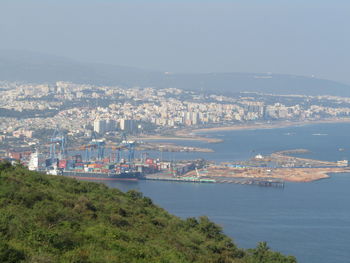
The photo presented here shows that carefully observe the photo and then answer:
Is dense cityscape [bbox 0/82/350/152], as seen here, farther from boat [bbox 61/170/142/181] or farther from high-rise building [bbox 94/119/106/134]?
boat [bbox 61/170/142/181]

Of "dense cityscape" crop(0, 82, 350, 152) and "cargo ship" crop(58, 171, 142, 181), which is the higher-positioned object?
"dense cityscape" crop(0, 82, 350, 152)

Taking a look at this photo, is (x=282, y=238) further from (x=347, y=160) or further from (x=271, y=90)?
(x=271, y=90)

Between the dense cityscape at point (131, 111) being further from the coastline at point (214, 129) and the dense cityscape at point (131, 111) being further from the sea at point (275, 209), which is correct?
the sea at point (275, 209)

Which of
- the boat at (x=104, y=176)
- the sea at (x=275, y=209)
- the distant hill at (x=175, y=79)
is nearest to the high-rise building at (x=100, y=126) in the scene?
the sea at (x=275, y=209)

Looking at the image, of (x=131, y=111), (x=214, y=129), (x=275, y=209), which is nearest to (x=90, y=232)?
(x=275, y=209)

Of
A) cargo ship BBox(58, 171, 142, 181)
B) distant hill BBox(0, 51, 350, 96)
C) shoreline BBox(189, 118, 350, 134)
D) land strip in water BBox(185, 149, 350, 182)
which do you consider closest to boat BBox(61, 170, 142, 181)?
cargo ship BBox(58, 171, 142, 181)

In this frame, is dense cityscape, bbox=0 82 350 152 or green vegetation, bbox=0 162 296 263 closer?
green vegetation, bbox=0 162 296 263

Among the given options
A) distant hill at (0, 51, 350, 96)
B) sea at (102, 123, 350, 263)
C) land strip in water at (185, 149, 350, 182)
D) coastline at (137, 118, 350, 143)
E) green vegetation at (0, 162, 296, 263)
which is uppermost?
distant hill at (0, 51, 350, 96)

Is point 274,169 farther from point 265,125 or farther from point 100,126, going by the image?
point 265,125
